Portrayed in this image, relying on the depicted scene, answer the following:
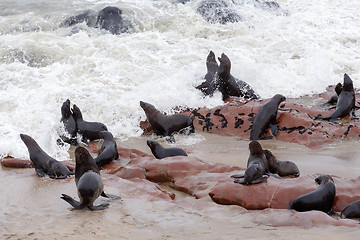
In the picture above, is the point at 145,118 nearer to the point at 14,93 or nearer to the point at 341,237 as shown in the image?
the point at 14,93

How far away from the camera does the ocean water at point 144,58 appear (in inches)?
403

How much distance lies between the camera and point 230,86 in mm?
10953

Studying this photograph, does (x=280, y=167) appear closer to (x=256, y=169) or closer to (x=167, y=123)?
(x=256, y=169)

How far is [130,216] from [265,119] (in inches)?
181

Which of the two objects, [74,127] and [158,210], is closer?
[158,210]

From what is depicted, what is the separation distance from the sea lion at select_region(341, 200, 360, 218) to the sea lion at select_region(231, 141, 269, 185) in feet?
3.22

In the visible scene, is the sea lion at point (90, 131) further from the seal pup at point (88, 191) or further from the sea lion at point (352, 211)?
the sea lion at point (352, 211)

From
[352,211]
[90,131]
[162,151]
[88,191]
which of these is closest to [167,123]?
[90,131]

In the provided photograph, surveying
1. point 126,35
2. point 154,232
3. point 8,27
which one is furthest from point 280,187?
point 8,27

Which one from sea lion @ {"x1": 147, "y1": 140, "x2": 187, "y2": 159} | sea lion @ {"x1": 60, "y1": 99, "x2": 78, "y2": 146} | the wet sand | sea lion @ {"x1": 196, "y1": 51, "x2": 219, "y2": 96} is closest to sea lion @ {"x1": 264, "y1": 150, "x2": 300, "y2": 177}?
the wet sand

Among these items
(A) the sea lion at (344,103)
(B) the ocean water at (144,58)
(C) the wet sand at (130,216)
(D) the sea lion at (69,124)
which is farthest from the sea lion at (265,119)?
(D) the sea lion at (69,124)

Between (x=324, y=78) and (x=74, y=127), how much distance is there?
6.74m

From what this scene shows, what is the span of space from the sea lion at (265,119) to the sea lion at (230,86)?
2.02m

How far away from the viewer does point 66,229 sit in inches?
162
